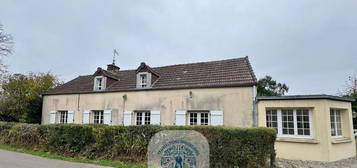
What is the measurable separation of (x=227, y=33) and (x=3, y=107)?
1865cm

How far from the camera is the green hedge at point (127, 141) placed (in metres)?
6.34

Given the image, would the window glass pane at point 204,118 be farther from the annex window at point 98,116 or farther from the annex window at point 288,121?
the annex window at point 98,116

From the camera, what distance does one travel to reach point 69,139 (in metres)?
8.68

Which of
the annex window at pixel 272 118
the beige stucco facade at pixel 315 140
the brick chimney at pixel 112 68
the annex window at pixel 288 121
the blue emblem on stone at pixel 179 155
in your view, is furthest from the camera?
the brick chimney at pixel 112 68

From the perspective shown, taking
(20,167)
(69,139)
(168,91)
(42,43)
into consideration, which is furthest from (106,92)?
(20,167)

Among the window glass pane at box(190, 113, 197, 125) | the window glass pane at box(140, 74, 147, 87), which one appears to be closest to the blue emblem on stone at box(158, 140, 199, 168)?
the window glass pane at box(190, 113, 197, 125)

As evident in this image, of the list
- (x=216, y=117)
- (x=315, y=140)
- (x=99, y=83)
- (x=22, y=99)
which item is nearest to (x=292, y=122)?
(x=315, y=140)

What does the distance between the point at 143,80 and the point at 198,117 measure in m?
4.70

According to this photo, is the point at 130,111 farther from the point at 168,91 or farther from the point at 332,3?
the point at 332,3

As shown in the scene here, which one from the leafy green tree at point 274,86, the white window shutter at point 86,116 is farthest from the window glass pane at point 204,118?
the leafy green tree at point 274,86

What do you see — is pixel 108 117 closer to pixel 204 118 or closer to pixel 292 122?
pixel 204 118

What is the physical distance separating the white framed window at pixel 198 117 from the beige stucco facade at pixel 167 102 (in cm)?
45

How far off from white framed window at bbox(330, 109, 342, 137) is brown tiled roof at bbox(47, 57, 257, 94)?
13.7ft

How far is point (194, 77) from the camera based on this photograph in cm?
1285
